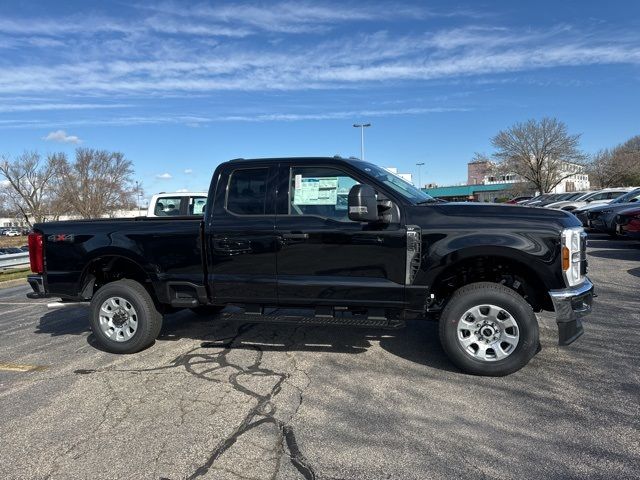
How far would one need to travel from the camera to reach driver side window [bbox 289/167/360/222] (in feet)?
15.8

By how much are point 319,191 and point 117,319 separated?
275 centimetres

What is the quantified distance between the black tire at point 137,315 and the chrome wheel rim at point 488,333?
332 cm

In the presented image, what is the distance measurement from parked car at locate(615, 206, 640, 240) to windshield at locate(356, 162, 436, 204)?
9233 millimetres

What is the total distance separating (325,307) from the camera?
15.8 feet

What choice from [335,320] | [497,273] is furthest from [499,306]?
[335,320]

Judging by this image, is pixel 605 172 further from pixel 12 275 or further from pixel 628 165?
pixel 12 275

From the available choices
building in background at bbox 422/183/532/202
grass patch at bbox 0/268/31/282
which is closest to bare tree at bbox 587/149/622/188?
building in background at bbox 422/183/532/202

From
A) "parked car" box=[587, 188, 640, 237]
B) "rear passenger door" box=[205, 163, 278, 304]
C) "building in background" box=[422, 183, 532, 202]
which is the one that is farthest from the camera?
"building in background" box=[422, 183, 532, 202]

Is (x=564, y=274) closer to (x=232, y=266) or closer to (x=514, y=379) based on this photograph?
(x=514, y=379)

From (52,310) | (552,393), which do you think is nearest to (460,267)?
(552,393)

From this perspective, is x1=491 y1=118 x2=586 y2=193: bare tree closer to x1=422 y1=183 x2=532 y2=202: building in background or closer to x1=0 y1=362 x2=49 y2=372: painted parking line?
x1=422 y1=183 x2=532 y2=202: building in background

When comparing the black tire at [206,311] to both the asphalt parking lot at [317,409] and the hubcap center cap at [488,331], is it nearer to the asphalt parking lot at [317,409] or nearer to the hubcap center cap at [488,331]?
the asphalt parking lot at [317,409]

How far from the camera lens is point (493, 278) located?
4770 mm

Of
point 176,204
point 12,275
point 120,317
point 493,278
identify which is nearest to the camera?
point 493,278
